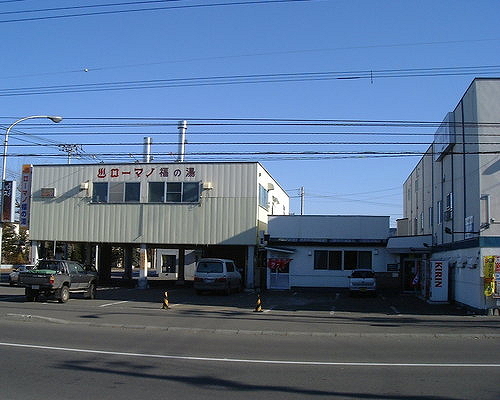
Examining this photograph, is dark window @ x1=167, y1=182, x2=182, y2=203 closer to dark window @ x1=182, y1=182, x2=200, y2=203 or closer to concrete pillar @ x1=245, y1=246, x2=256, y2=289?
dark window @ x1=182, y1=182, x2=200, y2=203

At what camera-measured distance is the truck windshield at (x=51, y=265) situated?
24.7m

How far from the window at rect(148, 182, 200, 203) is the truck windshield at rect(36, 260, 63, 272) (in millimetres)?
11816

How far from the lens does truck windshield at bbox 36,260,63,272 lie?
24.7 meters

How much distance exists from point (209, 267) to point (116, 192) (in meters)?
10.5

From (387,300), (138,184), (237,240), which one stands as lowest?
(387,300)

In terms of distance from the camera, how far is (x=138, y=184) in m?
36.4

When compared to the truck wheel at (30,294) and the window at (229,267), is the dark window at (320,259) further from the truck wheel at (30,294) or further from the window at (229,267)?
the truck wheel at (30,294)

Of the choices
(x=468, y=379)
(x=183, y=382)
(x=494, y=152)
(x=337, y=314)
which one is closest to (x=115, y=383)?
(x=183, y=382)

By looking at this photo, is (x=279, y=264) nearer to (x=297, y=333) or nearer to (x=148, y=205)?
(x=148, y=205)

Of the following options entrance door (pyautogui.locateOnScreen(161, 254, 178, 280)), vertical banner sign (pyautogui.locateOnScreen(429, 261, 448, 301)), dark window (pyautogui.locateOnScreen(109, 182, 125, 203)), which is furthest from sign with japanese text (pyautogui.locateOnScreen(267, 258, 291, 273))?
entrance door (pyautogui.locateOnScreen(161, 254, 178, 280))

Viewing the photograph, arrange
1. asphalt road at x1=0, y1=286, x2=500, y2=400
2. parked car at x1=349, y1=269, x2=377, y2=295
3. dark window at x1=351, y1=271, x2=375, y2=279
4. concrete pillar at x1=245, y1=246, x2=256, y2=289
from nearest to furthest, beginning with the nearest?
asphalt road at x1=0, y1=286, x2=500, y2=400
parked car at x1=349, y1=269, x2=377, y2=295
dark window at x1=351, y1=271, x2=375, y2=279
concrete pillar at x1=245, y1=246, x2=256, y2=289

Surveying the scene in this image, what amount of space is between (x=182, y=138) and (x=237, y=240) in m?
11.5

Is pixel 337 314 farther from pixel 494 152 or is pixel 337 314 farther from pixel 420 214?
pixel 420 214

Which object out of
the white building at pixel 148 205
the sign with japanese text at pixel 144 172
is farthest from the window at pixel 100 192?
the sign with japanese text at pixel 144 172
